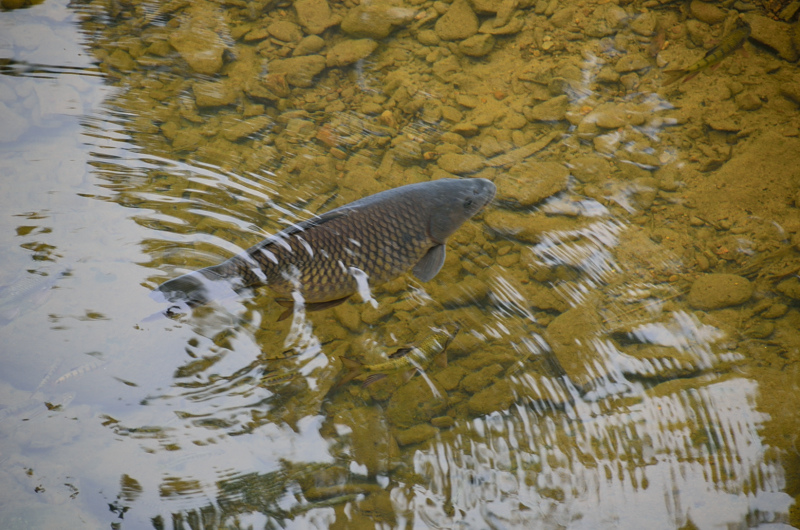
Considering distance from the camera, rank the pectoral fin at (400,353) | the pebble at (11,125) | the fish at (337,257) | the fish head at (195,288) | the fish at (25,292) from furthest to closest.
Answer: the pebble at (11,125) → the pectoral fin at (400,353) → the fish at (25,292) → the fish at (337,257) → the fish head at (195,288)

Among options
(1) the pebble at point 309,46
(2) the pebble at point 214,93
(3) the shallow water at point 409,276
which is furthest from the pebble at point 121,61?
(1) the pebble at point 309,46

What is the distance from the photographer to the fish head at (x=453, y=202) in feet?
11.9

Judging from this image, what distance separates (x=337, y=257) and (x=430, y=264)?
32.0 inches

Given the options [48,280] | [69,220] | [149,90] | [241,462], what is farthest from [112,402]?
[149,90]

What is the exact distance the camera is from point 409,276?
3.87m

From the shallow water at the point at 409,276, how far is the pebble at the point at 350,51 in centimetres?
3

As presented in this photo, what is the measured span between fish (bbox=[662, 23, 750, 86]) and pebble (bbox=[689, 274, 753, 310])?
Result: 2343 millimetres

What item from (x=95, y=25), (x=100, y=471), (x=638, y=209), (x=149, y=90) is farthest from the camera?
(x=95, y=25)

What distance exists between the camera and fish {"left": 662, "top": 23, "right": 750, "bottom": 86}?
490 cm

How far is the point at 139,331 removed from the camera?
10.5ft

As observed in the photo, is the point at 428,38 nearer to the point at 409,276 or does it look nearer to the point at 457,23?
the point at 457,23

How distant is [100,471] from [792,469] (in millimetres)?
4207

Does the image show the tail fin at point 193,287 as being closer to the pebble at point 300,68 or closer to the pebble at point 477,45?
the pebble at point 300,68

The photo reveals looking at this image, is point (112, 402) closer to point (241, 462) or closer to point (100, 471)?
point (100, 471)
